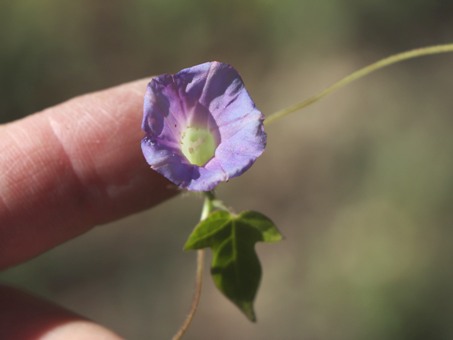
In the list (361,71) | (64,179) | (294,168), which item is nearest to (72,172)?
(64,179)

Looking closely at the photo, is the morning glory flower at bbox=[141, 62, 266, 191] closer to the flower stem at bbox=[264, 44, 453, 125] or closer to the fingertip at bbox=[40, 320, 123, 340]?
the flower stem at bbox=[264, 44, 453, 125]

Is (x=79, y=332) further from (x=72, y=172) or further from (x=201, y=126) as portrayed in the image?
(x=201, y=126)

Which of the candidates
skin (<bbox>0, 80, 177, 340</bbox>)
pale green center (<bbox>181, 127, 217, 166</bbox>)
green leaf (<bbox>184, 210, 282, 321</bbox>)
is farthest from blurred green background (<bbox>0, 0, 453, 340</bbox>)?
pale green center (<bbox>181, 127, 217, 166</bbox>)

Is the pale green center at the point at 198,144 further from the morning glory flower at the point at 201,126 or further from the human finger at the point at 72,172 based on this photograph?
the human finger at the point at 72,172

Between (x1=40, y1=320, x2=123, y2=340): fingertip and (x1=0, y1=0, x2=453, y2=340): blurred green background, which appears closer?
(x1=40, y1=320, x2=123, y2=340): fingertip

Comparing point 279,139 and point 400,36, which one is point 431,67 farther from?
point 279,139
